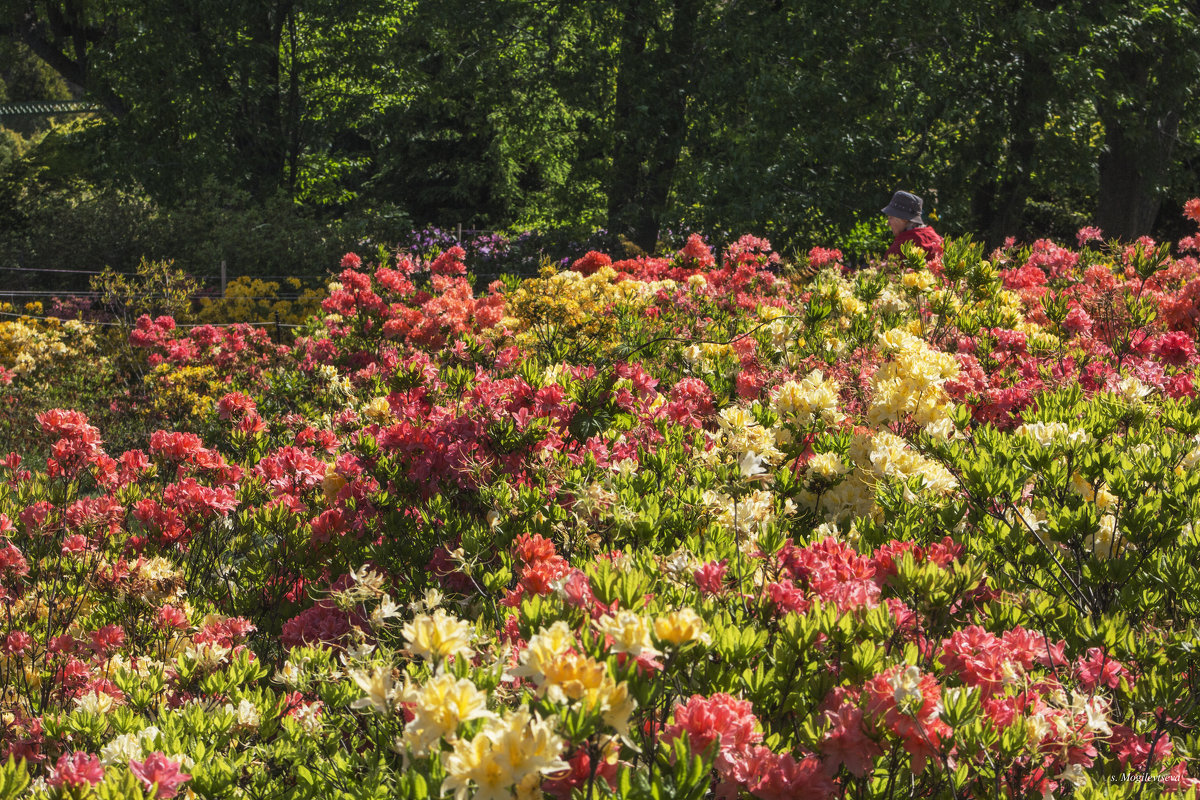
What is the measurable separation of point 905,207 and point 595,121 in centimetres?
1350

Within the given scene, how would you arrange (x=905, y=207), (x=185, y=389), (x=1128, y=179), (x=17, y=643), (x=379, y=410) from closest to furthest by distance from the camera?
(x=17, y=643) → (x=379, y=410) → (x=905, y=207) → (x=185, y=389) → (x=1128, y=179)

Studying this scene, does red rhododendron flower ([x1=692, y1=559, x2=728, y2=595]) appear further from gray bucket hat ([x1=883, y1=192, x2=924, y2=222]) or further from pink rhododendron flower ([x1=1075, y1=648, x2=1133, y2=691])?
gray bucket hat ([x1=883, y1=192, x2=924, y2=222])

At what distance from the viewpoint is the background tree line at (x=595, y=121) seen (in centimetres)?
1218

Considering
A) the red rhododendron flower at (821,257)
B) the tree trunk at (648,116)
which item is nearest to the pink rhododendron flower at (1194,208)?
the red rhododendron flower at (821,257)

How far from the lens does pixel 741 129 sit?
14.3 metres

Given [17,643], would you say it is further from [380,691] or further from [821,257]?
[821,257]

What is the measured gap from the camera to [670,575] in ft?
6.09

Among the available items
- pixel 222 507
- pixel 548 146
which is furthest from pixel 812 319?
pixel 548 146

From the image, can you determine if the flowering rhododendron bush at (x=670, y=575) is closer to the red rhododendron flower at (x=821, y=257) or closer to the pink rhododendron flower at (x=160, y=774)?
the pink rhododendron flower at (x=160, y=774)

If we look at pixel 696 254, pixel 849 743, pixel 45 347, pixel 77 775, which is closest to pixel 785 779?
pixel 849 743

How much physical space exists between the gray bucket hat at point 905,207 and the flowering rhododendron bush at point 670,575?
7.20ft

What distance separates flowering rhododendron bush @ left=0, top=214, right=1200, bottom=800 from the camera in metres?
1.36

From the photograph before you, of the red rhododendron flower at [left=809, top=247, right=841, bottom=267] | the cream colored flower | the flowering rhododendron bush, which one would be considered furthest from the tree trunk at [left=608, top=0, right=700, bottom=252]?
the cream colored flower

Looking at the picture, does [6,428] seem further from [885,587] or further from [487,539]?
[885,587]
